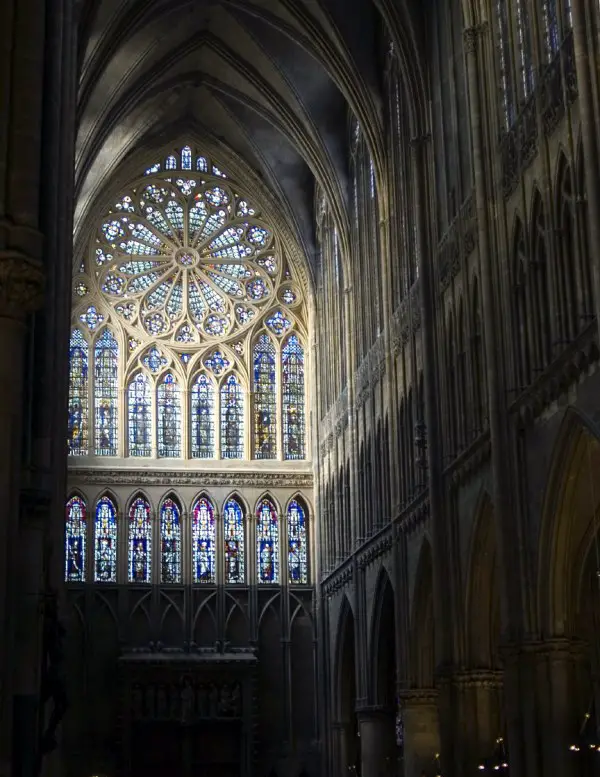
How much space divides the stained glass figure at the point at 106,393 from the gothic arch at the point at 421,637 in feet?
48.2

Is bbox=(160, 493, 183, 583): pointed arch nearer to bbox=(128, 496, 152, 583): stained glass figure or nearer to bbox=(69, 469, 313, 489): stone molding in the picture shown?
bbox=(128, 496, 152, 583): stained glass figure

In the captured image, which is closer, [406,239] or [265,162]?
[406,239]

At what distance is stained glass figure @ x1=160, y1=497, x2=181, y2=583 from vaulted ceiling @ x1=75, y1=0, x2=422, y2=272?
9.22 metres

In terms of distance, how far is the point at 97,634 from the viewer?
141ft

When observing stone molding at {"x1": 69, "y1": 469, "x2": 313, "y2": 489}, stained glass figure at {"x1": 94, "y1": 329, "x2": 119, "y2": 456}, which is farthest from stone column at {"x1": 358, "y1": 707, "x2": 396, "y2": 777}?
stained glass figure at {"x1": 94, "y1": 329, "x2": 119, "y2": 456}

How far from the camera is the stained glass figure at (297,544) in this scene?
4500 centimetres

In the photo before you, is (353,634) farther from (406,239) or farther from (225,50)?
(225,50)

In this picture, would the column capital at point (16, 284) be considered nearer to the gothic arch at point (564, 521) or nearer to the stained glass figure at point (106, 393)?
the gothic arch at point (564, 521)

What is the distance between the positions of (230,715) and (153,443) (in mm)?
8670

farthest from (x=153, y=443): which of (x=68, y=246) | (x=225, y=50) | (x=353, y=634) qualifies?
(x=68, y=246)

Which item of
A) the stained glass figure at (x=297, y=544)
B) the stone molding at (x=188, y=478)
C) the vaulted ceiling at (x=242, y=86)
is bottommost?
the stained glass figure at (x=297, y=544)

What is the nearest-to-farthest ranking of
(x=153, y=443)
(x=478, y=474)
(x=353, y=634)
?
(x=478, y=474)
(x=353, y=634)
(x=153, y=443)

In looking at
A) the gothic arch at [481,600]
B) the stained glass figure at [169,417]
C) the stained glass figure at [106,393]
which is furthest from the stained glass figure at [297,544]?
the gothic arch at [481,600]

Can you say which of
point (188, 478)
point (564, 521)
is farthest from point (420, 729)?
point (188, 478)
